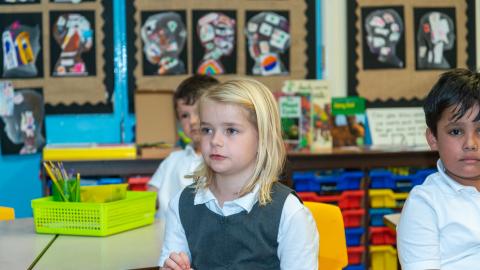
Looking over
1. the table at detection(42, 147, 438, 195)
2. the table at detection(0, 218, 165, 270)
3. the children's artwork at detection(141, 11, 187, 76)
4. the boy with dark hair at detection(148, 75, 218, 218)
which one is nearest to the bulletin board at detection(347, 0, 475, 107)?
the table at detection(42, 147, 438, 195)

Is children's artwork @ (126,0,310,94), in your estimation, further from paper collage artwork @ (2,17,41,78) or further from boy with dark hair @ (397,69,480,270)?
boy with dark hair @ (397,69,480,270)

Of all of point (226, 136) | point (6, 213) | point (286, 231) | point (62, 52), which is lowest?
point (6, 213)

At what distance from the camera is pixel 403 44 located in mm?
4051

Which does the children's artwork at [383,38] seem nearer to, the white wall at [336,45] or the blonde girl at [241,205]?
the white wall at [336,45]

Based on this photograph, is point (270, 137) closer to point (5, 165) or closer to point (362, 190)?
point (362, 190)

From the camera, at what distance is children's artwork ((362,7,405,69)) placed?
13.2ft

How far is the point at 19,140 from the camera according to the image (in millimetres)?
3750

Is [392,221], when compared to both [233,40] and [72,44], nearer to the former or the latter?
[233,40]

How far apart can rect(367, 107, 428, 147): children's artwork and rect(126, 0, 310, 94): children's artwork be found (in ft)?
1.49

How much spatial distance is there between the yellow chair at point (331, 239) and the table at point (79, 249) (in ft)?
1.46

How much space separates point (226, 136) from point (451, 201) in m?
0.57

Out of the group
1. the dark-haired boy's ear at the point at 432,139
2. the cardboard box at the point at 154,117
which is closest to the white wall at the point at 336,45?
the cardboard box at the point at 154,117

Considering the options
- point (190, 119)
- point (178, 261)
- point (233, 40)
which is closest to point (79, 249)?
point (178, 261)

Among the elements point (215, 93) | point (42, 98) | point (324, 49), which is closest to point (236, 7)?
point (324, 49)
